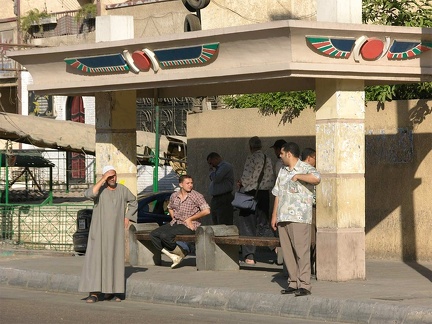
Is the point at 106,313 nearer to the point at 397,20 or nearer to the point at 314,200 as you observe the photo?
the point at 314,200

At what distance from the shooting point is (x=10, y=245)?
881 inches

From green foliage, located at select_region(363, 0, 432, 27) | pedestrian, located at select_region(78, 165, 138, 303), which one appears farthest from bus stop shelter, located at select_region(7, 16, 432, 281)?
green foliage, located at select_region(363, 0, 432, 27)

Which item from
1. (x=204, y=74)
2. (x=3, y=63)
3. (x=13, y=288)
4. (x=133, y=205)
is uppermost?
(x=3, y=63)

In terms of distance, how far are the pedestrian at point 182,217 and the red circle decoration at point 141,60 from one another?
1658 millimetres

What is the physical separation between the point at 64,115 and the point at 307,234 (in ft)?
104

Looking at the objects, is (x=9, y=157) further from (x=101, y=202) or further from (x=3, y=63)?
(x=3, y=63)

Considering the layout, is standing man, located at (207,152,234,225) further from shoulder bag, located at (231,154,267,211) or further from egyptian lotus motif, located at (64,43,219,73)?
egyptian lotus motif, located at (64,43,219,73)

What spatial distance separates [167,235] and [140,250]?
95 cm

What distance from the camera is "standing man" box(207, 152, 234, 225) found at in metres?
17.9

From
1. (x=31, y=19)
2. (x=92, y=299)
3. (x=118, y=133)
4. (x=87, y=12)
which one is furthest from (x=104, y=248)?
(x=31, y=19)

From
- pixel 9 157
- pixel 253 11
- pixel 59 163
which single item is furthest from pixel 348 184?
pixel 59 163

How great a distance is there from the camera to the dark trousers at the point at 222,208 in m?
18.2

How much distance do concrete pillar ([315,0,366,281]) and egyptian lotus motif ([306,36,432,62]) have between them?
396mm

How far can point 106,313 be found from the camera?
42.1 feet
